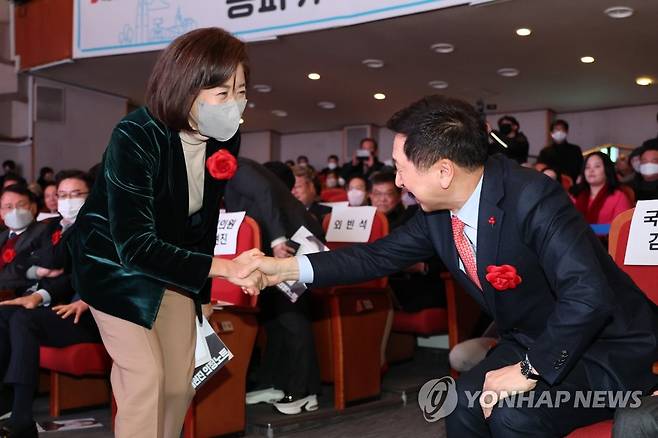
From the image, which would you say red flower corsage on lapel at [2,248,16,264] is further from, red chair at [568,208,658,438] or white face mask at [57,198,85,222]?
red chair at [568,208,658,438]

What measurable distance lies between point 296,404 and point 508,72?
851 cm

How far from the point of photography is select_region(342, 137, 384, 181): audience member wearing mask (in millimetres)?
9987

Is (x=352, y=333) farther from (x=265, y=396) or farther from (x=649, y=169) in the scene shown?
(x=649, y=169)

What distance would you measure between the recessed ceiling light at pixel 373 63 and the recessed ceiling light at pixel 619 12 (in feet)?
11.1

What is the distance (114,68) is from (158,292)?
10175 millimetres

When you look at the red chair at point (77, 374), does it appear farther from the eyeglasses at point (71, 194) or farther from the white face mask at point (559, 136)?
the white face mask at point (559, 136)

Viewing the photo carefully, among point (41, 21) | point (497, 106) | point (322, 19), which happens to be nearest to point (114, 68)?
point (41, 21)

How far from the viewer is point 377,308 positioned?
4.00 metres

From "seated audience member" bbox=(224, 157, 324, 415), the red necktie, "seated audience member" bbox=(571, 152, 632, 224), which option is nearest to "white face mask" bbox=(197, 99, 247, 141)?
the red necktie

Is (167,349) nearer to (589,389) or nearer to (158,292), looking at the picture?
(158,292)

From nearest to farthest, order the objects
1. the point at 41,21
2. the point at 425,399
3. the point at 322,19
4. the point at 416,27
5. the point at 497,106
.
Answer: the point at 425,399 < the point at 322,19 < the point at 416,27 < the point at 41,21 < the point at 497,106

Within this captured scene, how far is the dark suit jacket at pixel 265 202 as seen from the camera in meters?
3.43

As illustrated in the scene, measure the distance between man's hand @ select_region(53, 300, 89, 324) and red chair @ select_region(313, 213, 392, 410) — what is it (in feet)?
3.85

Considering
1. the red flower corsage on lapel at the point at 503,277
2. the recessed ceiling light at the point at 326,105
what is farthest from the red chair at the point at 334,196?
the recessed ceiling light at the point at 326,105
